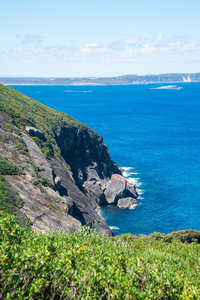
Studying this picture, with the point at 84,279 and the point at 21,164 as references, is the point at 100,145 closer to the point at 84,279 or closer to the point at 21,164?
the point at 21,164

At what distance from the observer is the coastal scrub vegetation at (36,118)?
2362 inches

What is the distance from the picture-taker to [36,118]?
2906 inches

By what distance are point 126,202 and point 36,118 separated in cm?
3043

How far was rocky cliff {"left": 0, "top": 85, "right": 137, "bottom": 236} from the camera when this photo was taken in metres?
36.1

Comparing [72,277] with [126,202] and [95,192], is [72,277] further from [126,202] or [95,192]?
[95,192]

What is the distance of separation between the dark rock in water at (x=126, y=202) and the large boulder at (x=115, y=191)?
130 centimetres

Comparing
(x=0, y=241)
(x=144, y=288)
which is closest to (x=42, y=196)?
(x=0, y=241)

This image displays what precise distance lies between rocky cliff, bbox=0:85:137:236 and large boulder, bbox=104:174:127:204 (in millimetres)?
242

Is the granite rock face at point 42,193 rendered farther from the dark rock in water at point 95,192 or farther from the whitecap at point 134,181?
the whitecap at point 134,181

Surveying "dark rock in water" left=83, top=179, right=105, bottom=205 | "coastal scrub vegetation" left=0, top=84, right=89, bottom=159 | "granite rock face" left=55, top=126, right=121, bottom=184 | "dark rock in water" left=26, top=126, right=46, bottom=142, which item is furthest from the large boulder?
"dark rock in water" left=26, top=126, right=46, bottom=142

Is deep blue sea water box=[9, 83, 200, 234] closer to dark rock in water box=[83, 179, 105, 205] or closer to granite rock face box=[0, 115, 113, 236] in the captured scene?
dark rock in water box=[83, 179, 105, 205]

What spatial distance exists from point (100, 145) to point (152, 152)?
3016 centimetres

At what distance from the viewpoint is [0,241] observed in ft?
50.0

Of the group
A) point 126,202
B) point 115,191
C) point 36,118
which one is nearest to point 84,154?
point 115,191
